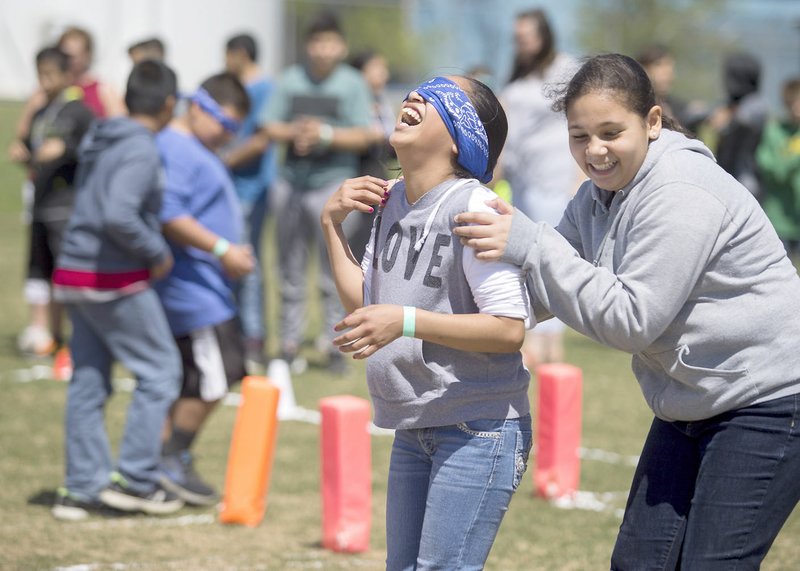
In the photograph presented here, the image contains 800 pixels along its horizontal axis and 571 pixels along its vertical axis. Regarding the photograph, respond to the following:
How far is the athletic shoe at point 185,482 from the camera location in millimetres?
5750

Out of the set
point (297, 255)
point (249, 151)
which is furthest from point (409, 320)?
point (249, 151)

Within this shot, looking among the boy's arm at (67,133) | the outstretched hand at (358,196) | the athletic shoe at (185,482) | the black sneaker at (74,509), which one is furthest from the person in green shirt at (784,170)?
the outstretched hand at (358,196)

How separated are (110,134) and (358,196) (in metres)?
2.64

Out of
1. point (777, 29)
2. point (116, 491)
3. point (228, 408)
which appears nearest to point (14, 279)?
point (228, 408)

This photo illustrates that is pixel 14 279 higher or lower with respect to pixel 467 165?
lower

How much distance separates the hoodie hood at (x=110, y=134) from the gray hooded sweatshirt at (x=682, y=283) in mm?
2865

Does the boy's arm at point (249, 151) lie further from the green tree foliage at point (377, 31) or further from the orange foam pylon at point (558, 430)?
the green tree foliage at point (377, 31)

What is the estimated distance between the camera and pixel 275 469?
648cm

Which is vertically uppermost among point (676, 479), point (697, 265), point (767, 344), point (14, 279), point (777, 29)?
point (777, 29)

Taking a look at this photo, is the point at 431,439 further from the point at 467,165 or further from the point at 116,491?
the point at 116,491

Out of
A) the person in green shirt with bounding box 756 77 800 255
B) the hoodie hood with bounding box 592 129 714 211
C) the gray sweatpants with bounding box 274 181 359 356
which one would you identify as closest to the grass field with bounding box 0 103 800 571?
the gray sweatpants with bounding box 274 181 359 356

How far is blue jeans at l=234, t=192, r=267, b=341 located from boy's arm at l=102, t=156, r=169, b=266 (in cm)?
387

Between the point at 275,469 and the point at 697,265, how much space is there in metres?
3.94

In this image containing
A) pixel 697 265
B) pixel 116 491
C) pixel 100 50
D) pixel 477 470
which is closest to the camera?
pixel 697 265
